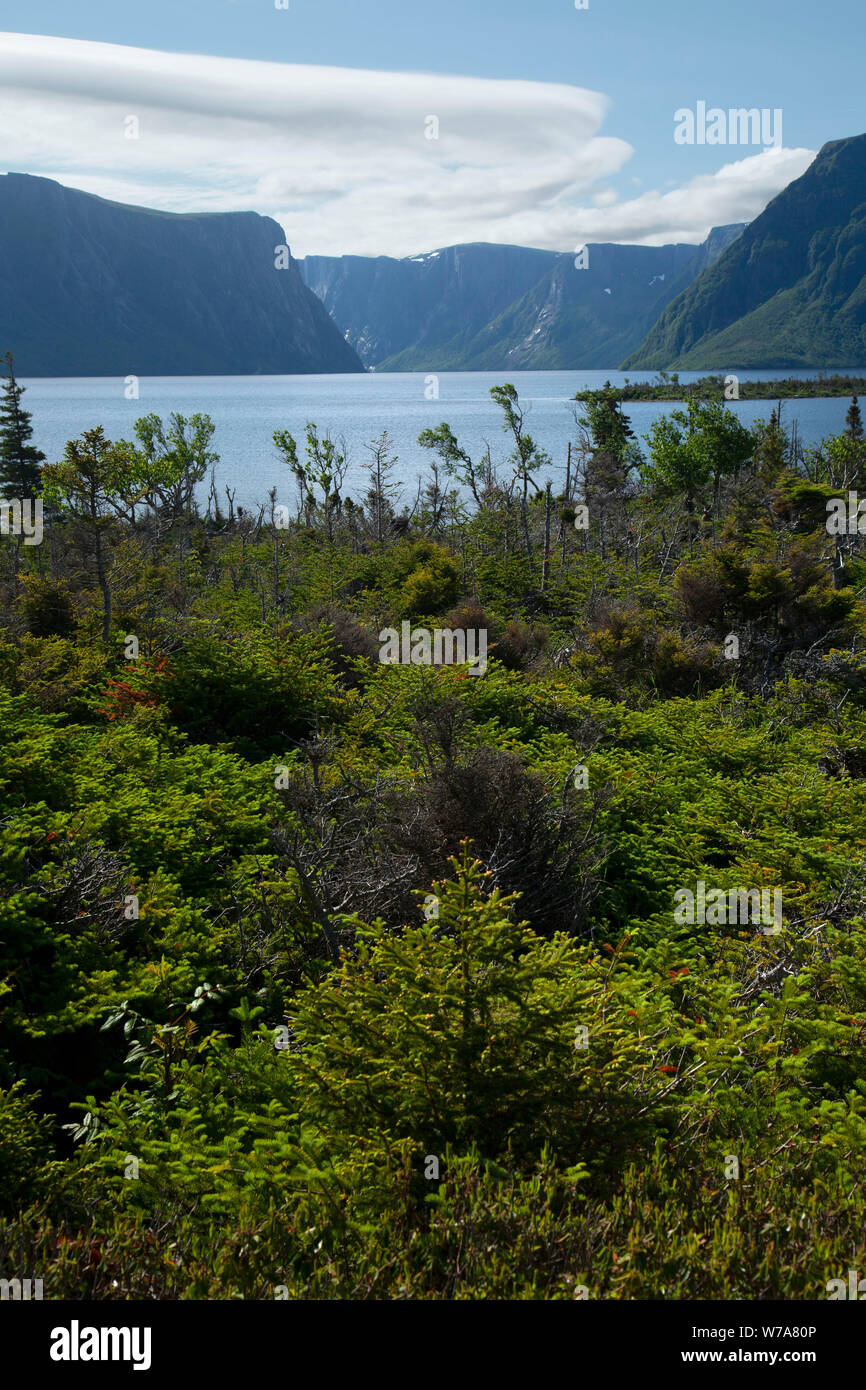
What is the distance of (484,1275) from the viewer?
2988mm

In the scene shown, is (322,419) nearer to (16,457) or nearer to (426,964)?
(16,457)

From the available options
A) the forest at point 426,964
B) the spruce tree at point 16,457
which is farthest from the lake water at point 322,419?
the forest at point 426,964

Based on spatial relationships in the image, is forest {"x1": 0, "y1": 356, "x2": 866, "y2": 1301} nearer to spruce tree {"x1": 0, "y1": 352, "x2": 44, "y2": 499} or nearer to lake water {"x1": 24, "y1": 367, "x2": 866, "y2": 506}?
spruce tree {"x1": 0, "y1": 352, "x2": 44, "y2": 499}

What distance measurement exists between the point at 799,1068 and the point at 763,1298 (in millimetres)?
1540

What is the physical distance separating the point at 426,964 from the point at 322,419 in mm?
117517

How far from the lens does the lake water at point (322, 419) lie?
232 feet

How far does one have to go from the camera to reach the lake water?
70812mm

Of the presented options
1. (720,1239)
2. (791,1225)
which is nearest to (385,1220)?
(720,1239)

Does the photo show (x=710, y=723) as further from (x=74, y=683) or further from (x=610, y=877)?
(x=74, y=683)

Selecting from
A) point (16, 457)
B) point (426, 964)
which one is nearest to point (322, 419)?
point (16, 457)

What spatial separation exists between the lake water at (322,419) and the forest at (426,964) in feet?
117

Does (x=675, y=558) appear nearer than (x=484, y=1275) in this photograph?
No

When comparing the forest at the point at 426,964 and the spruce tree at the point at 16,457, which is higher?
the spruce tree at the point at 16,457

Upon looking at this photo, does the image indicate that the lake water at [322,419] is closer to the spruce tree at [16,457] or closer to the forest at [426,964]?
the spruce tree at [16,457]
